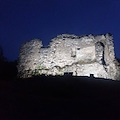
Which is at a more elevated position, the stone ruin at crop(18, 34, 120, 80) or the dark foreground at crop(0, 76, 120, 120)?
the stone ruin at crop(18, 34, 120, 80)

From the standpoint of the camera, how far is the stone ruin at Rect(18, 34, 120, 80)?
16.2 meters

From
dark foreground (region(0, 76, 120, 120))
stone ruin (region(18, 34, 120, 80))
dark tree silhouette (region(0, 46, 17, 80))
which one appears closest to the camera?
dark foreground (region(0, 76, 120, 120))

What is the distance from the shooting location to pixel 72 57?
17344mm

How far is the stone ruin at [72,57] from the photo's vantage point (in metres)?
16.2

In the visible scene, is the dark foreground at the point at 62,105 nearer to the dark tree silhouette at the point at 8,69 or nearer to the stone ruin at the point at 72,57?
the stone ruin at the point at 72,57

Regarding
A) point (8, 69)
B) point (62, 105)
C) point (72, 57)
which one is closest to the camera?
point (62, 105)

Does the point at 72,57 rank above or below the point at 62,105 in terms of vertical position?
above

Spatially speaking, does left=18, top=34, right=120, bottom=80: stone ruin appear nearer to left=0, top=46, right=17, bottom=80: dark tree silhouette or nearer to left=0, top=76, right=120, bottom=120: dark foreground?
left=0, top=46, right=17, bottom=80: dark tree silhouette

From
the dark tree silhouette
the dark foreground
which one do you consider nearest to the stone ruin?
the dark tree silhouette

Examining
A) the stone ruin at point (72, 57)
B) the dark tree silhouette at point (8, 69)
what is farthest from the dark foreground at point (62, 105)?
the dark tree silhouette at point (8, 69)

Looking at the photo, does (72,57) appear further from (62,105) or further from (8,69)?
(62,105)

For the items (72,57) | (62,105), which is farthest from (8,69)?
(62,105)

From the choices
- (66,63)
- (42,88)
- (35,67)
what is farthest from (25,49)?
(42,88)

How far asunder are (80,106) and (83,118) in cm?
75
